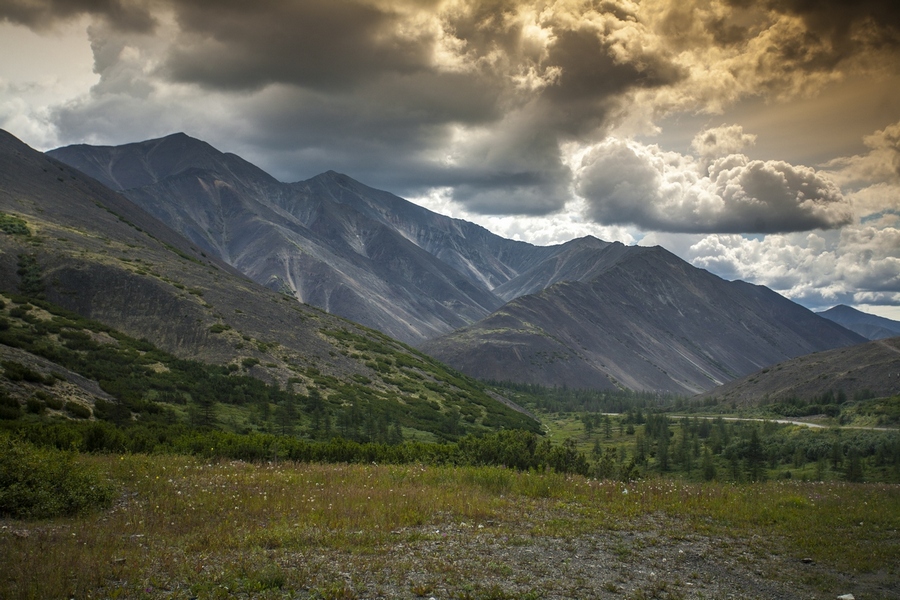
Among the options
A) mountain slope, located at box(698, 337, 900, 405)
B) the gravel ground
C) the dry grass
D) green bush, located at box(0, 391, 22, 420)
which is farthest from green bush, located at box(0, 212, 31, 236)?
mountain slope, located at box(698, 337, 900, 405)

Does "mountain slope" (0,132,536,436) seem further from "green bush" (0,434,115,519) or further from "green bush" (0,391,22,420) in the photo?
"green bush" (0,434,115,519)

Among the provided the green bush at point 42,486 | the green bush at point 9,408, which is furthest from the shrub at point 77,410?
the green bush at point 42,486

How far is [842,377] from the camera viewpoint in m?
171

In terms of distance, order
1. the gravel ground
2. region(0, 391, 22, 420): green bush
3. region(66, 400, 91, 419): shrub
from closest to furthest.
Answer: the gravel ground, region(0, 391, 22, 420): green bush, region(66, 400, 91, 419): shrub

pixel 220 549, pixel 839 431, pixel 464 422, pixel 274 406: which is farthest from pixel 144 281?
pixel 839 431

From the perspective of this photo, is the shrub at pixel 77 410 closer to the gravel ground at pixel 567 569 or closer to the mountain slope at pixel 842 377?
the gravel ground at pixel 567 569

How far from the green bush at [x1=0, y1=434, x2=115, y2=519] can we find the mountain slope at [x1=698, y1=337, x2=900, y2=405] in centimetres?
18728

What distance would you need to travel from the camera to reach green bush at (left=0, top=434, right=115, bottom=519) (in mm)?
14266

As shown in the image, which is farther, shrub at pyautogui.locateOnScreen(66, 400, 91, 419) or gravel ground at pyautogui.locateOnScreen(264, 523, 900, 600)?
shrub at pyautogui.locateOnScreen(66, 400, 91, 419)

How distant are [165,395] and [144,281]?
136 feet

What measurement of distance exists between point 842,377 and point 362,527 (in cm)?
20597

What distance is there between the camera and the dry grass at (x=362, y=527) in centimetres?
1110

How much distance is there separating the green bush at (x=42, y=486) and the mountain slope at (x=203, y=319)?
130ft

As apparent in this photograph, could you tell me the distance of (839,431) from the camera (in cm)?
9075
